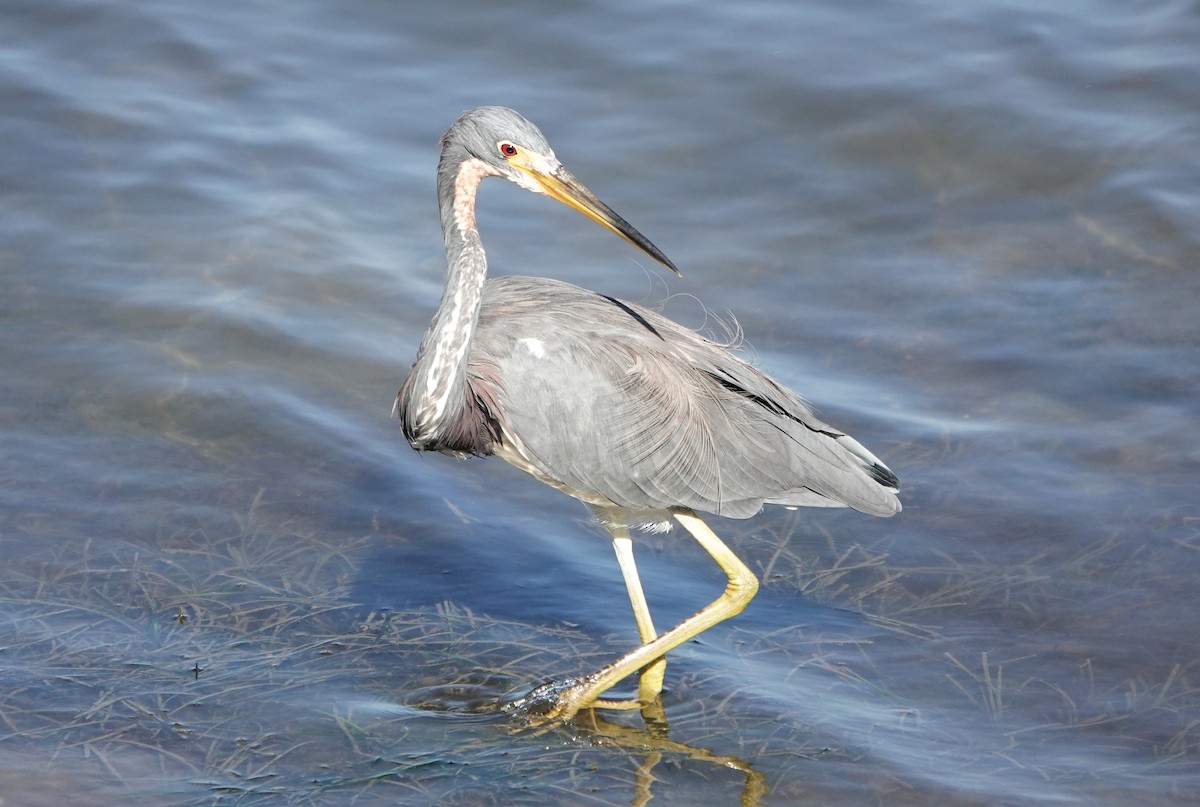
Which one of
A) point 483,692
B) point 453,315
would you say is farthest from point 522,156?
point 483,692

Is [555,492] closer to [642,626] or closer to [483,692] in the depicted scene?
[642,626]

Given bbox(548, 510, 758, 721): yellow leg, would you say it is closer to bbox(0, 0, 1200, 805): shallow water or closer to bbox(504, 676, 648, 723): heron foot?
bbox(504, 676, 648, 723): heron foot

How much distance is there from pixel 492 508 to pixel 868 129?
4308 mm

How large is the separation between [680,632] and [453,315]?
141 centimetres

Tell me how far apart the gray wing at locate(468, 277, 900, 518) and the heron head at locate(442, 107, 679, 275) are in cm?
Result: 44

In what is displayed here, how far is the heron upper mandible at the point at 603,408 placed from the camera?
5.18 meters

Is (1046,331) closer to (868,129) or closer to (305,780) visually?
(868,129)

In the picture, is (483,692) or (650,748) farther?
(483,692)

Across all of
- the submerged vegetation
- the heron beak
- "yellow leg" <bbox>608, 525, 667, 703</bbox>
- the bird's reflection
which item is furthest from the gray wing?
the bird's reflection

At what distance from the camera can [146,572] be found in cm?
605

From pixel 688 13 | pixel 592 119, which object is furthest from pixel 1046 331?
pixel 688 13

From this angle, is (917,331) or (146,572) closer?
(146,572)

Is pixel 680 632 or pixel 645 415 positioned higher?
pixel 645 415

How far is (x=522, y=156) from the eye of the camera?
16.9 ft
